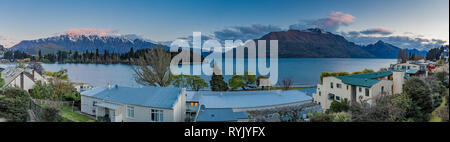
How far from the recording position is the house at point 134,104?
3.10 meters

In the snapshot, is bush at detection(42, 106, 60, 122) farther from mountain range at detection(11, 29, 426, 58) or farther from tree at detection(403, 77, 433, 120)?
tree at detection(403, 77, 433, 120)

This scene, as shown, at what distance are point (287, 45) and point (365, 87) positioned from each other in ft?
8.26

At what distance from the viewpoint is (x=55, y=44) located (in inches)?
140

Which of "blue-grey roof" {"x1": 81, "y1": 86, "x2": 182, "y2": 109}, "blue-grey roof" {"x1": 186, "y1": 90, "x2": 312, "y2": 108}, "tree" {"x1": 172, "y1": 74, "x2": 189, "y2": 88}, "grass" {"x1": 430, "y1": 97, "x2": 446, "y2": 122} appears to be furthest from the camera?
"tree" {"x1": 172, "y1": 74, "x2": 189, "y2": 88}

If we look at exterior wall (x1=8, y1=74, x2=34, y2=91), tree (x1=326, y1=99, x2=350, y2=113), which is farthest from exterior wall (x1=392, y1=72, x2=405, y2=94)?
exterior wall (x1=8, y1=74, x2=34, y2=91)

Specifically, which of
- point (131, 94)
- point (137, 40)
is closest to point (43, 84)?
point (131, 94)

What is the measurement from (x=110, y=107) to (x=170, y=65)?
2.81m

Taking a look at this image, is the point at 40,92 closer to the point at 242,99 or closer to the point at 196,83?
the point at 242,99

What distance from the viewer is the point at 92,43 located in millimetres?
3787

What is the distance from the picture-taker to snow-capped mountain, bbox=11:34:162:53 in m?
3.42

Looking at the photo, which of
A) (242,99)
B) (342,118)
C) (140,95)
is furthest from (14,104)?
(242,99)

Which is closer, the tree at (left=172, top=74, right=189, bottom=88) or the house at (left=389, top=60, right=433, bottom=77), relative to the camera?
the house at (left=389, top=60, right=433, bottom=77)

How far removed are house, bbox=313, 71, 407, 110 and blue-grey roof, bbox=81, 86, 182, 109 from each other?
2.59 meters
